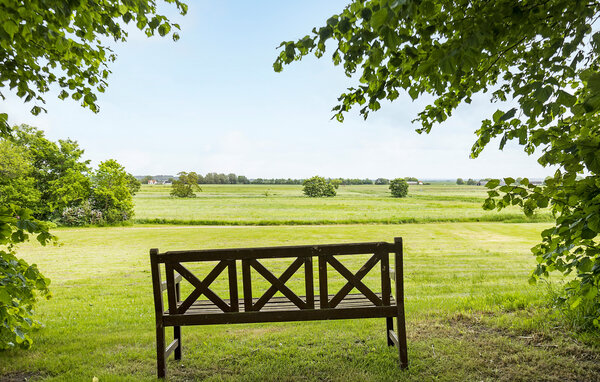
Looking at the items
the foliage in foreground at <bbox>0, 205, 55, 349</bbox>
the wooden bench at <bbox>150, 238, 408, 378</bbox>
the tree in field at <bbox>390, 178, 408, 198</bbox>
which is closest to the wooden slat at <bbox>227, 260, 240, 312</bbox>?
the wooden bench at <bbox>150, 238, 408, 378</bbox>

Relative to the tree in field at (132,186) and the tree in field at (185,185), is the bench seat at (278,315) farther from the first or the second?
the tree in field at (185,185)

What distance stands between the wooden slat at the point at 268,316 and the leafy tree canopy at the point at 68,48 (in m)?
2.85

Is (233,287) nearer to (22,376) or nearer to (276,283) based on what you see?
(276,283)

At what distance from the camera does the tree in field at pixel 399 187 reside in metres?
57.4

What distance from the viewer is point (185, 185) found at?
53.8 m

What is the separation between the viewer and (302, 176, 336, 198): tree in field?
61.7 metres

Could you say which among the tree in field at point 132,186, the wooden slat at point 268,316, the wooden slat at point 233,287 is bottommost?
the wooden slat at point 268,316

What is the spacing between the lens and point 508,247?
600 inches

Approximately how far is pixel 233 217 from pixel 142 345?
28.2 m

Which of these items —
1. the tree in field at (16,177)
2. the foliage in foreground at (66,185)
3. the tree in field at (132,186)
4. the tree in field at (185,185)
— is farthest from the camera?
the tree in field at (185,185)

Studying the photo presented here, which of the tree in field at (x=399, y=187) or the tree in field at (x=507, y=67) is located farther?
the tree in field at (x=399, y=187)

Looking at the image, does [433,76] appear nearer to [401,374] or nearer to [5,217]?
[401,374]

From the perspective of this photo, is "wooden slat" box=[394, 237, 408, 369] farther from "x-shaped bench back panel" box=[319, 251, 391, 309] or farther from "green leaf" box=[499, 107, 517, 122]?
"green leaf" box=[499, 107, 517, 122]

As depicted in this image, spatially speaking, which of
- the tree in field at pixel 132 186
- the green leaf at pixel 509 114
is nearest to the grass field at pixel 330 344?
the green leaf at pixel 509 114
